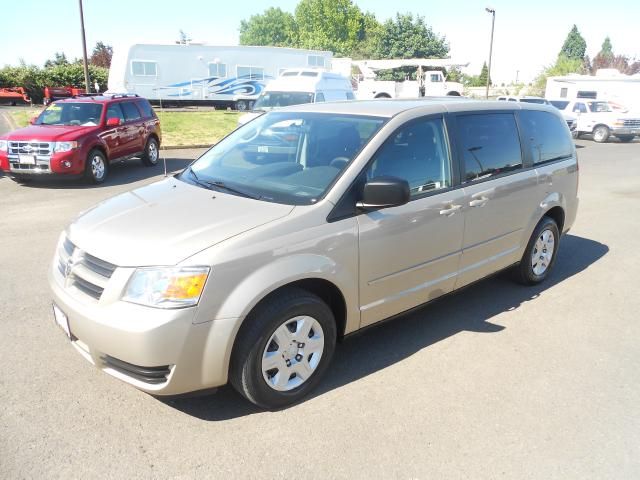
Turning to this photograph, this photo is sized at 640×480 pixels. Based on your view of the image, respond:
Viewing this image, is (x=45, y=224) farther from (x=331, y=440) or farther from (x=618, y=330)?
(x=618, y=330)

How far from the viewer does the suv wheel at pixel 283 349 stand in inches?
116

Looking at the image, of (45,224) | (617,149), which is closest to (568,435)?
(45,224)

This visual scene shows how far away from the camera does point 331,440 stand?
2.92 meters

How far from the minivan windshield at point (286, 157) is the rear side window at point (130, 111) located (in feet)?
26.7

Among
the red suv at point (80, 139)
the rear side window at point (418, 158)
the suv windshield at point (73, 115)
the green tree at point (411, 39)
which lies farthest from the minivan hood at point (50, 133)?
the green tree at point (411, 39)

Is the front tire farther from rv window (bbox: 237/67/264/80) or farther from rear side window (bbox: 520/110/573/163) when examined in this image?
rv window (bbox: 237/67/264/80)

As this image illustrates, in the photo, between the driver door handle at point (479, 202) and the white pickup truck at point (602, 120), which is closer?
the driver door handle at point (479, 202)

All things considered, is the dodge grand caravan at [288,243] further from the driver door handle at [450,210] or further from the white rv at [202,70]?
the white rv at [202,70]

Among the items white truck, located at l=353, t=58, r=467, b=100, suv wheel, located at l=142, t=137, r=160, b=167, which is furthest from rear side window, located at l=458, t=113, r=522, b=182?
white truck, located at l=353, t=58, r=467, b=100

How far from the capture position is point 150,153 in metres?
12.6

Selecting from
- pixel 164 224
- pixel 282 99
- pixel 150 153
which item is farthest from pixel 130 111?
pixel 164 224

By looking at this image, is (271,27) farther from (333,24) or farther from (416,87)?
(416,87)

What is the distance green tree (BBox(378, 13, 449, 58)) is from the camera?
218 feet

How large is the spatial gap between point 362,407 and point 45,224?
5.89 meters
